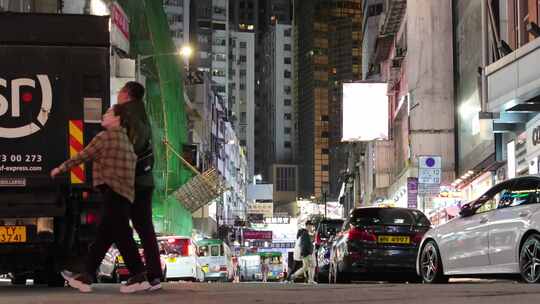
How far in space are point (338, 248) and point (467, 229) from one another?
18.0ft

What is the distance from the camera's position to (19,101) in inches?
418

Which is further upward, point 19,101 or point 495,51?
point 495,51

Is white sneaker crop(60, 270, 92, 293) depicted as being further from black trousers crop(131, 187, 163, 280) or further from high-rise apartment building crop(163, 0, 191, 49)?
high-rise apartment building crop(163, 0, 191, 49)

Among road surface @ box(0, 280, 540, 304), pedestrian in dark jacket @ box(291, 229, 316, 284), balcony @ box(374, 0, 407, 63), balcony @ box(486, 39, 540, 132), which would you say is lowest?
pedestrian in dark jacket @ box(291, 229, 316, 284)

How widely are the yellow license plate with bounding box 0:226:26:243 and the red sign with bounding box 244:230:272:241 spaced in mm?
86654

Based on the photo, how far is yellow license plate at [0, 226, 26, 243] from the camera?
33.9ft

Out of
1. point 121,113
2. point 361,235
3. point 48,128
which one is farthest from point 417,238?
point 121,113

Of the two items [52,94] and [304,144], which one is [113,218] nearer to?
[52,94]

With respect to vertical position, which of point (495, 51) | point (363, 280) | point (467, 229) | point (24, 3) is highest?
point (24, 3)

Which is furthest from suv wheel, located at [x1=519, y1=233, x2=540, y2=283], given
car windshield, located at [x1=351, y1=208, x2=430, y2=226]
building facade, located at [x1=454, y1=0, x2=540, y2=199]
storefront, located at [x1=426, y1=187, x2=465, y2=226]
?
storefront, located at [x1=426, y1=187, x2=465, y2=226]

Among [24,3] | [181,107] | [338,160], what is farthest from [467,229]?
[338,160]

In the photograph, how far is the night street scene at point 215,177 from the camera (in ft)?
30.0

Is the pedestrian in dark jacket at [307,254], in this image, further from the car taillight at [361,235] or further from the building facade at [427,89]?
the building facade at [427,89]

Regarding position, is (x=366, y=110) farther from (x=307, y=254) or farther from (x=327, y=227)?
(x=307, y=254)
